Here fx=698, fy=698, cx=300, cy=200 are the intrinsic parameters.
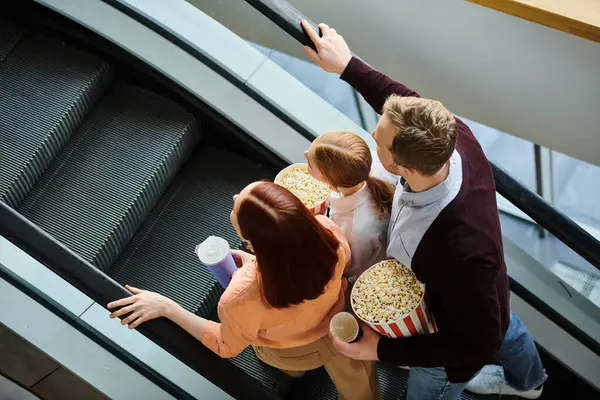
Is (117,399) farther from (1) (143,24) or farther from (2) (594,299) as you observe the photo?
(2) (594,299)

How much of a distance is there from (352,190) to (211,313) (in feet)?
3.60

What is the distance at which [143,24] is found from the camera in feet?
10.3

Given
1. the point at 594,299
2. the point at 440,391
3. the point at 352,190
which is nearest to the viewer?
the point at 352,190

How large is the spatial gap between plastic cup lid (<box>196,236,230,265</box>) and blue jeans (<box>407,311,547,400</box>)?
829 mm

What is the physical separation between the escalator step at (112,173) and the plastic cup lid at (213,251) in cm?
76

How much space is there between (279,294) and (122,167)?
142 cm

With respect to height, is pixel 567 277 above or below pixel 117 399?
above

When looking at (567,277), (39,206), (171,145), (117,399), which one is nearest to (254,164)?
(171,145)

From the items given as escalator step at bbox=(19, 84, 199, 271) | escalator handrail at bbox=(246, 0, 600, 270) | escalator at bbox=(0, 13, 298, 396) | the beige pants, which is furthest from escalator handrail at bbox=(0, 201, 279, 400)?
escalator handrail at bbox=(246, 0, 600, 270)

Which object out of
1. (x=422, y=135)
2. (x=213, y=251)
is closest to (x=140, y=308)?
(x=213, y=251)

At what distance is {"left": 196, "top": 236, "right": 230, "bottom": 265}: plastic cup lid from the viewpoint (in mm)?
2279

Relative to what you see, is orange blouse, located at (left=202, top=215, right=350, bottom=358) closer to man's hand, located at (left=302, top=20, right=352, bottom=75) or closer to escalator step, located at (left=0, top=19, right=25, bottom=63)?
A: man's hand, located at (left=302, top=20, right=352, bottom=75)

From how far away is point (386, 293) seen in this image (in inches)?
79.1

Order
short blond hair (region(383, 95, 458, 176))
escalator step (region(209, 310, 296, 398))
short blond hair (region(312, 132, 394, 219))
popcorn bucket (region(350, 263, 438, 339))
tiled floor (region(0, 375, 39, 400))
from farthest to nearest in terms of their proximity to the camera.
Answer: tiled floor (region(0, 375, 39, 400)) → escalator step (region(209, 310, 296, 398)) → short blond hair (region(312, 132, 394, 219)) → popcorn bucket (region(350, 263, 438, 339)) → short blond hair (region(383, 95, 458, 176))
